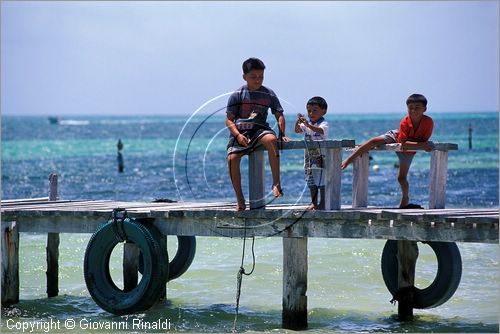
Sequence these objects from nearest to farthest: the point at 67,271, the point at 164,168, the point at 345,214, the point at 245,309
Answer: the point at 345,214 < the point at 245,309 < the point at 67,271 < the point at 164,168

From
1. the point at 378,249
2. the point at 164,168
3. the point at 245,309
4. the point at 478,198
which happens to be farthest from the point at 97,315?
the point at 164,168

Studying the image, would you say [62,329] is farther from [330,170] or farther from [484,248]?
[484,248]

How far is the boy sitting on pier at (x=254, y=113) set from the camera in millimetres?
12289

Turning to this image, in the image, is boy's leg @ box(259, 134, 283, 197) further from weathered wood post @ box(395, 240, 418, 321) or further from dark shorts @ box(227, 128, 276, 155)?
weathered wood post @ box(395, 240, 418, 321)

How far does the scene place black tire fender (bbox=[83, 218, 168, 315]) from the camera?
529 inches

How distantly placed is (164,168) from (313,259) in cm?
4067

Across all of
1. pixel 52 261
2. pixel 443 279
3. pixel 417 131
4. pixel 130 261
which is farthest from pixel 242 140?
pixel 52 261

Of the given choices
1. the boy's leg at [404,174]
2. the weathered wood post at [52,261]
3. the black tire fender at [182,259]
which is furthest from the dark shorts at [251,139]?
the weathered wood post at [52,261]

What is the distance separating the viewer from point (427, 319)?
14508 mm

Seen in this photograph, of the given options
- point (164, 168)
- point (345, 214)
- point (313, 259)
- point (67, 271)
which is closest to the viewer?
point (345, 214)

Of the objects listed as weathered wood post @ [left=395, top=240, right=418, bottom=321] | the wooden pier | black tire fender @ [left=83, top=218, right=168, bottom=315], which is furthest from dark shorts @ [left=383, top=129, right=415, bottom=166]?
black tire fender @ [left=83, top=218, right=168, bottom=315]

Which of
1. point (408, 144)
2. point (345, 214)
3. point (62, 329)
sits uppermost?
point (408, 144)

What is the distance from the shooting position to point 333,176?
41.0ft

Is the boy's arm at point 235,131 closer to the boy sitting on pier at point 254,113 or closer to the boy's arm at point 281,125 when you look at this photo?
the boy sitting on pier at point 254,113
